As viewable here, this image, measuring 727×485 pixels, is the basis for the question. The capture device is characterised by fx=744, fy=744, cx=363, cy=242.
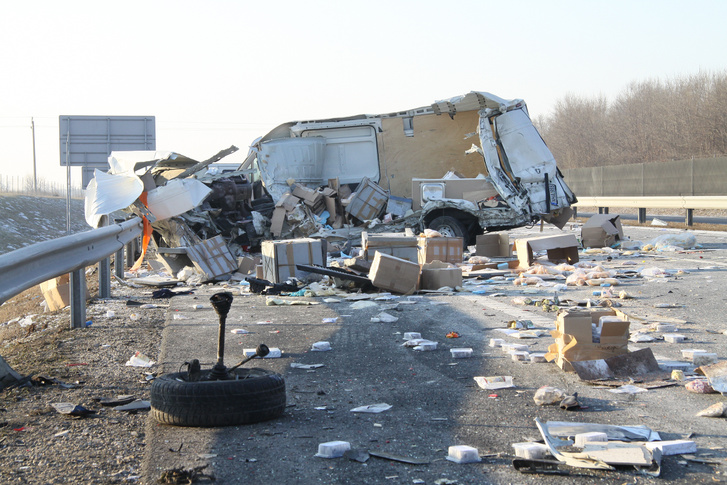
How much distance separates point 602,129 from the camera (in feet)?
216

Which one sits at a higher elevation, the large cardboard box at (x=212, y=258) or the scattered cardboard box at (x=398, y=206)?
the scattered cardboard box at (x=398, y=206)

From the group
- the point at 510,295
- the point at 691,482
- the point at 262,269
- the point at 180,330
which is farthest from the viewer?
the point at 262,269

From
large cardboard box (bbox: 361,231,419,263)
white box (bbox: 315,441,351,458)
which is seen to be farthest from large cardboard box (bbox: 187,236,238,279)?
white box (bbox: 315,441,351,458)

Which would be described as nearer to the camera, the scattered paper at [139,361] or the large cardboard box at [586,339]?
the large cardboard box at [586,339]

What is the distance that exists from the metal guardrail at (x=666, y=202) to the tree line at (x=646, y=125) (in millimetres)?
19967

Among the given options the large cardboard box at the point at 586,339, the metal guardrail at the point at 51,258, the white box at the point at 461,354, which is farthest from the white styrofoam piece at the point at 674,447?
the metal guardrail at the point at 51,258

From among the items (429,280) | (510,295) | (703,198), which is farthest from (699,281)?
(703,198)

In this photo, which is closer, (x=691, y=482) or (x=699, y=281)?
(x=691, y=482)

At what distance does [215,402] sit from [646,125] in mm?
60567

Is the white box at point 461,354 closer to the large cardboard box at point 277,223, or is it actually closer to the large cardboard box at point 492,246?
the large cardboard box at point 492,246

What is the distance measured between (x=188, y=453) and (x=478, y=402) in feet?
5.14

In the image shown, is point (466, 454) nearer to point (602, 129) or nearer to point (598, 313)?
point (598, 313)

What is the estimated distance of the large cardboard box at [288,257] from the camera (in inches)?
404

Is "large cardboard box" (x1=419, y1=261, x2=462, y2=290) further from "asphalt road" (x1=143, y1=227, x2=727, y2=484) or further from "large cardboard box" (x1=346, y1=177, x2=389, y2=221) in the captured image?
"large cardboard box" (x1=346, y1=177, x2=389, y2=221)
